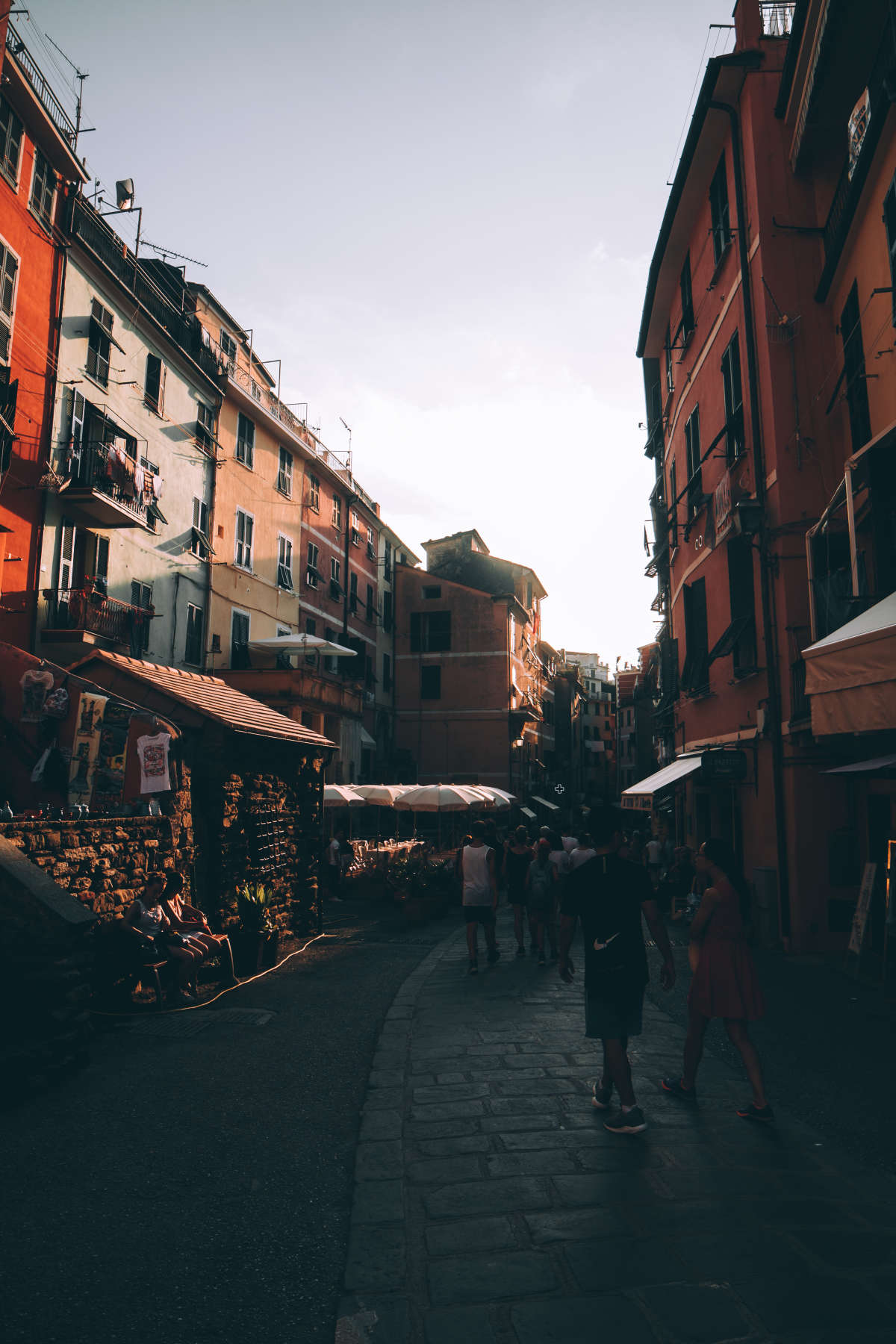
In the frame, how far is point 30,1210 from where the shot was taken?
400cm

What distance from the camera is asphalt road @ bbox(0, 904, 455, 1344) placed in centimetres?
319

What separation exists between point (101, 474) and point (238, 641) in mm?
9298

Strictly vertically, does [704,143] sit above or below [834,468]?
above

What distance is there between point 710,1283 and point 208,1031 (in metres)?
5.36

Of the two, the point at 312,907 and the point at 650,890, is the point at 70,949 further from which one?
the point at 312,907

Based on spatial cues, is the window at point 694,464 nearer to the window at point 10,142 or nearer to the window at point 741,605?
the window at point 741,605

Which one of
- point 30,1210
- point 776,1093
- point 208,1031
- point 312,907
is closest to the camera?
point 30,1210

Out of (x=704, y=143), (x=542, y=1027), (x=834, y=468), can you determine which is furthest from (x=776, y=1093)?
(x=704, y=143)

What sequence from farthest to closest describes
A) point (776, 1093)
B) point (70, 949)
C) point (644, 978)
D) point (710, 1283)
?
point (70, 949) < point (776, 1093) < point (644, 978) < point (710, 1283)

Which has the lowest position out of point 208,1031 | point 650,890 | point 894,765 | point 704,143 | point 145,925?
point 208,1031

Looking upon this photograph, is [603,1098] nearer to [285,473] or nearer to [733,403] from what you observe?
[733,403]

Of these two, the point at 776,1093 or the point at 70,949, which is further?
the point at 70,949

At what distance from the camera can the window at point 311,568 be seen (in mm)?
33562

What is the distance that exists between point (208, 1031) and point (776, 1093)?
4705 millimetres
